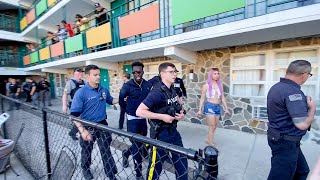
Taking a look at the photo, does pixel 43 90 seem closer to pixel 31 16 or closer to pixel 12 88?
pixel 12 88

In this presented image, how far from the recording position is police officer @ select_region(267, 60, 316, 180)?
2.09m

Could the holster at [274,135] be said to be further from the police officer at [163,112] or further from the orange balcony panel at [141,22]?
the orange balcony panel at [141,22]

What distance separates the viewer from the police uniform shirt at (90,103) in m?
2.88

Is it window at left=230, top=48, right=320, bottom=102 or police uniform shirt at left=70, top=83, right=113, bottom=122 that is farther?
window at left=230, top=48, right=320, bottom=102

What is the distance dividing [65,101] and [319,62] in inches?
219

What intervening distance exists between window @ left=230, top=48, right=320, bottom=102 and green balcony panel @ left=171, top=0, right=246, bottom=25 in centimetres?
160

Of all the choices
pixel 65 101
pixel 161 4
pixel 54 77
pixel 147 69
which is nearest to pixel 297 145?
pixel 65 101

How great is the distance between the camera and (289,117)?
215 cm

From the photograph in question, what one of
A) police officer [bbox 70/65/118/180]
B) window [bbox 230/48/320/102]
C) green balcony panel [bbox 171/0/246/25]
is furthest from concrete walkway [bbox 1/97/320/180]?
green balcony panel [bbox 171/0/246/25]

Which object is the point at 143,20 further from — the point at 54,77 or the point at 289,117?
the point at 54,77

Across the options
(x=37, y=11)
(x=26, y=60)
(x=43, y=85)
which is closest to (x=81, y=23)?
(x=43, y=85)

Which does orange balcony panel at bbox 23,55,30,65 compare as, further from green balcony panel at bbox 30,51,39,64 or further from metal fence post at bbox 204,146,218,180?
metal fence post at bbox 204,146,218,180

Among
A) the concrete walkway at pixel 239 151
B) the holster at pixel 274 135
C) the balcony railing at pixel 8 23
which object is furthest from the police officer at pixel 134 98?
the balcony railing at pixel 8 23

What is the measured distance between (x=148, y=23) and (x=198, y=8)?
1760 mm
